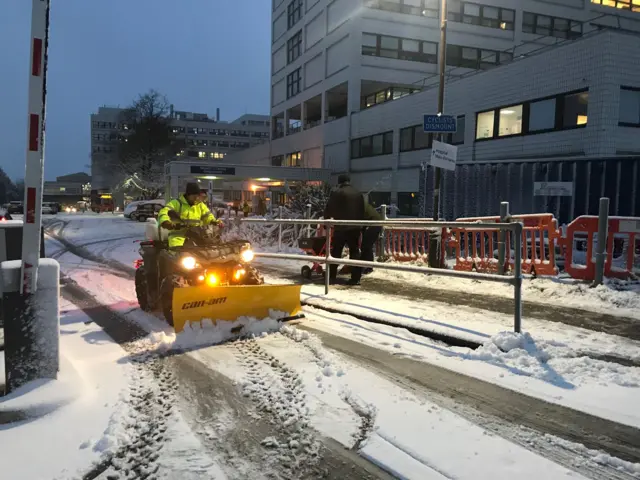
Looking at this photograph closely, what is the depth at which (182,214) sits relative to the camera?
603cm

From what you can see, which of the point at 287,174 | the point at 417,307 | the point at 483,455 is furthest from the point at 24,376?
the point at 287,174

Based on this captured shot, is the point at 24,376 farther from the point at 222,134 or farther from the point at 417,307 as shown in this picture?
the point at 222,134

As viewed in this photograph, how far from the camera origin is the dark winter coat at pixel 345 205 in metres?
8.39

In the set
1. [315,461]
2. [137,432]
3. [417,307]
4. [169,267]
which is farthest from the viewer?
[417,307]

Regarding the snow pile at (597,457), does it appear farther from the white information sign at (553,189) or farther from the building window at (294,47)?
the building window at (294,47)

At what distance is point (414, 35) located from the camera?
109 ft

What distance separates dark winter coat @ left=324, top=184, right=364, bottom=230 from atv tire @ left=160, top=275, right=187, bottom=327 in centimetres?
357

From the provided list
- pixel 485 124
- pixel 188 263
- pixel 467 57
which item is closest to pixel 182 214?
pixel 188 263

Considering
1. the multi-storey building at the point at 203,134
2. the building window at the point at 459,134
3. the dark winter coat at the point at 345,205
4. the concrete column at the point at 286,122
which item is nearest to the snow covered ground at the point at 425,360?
the dark winter coat at the point at 345,205

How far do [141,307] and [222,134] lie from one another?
99180mm

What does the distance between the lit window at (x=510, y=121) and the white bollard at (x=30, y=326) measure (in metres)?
21.1

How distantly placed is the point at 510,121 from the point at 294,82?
1048 inches

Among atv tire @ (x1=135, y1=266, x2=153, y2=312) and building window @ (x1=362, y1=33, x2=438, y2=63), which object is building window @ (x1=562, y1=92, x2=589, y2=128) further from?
atv tire @ (x1=135, y1=266, x2=153, y2=312)

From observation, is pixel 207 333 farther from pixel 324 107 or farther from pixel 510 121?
pixel 324 107
